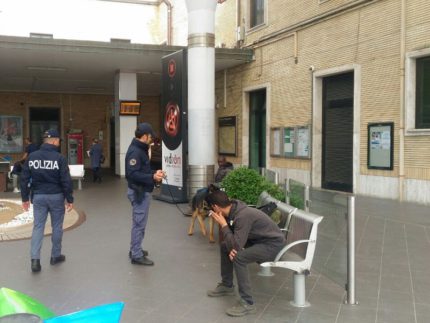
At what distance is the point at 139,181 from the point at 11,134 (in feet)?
72.4

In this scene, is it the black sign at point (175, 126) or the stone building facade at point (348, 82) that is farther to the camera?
the black sign at point (175, 126)

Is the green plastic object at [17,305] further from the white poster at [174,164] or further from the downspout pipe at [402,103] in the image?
the downspout pipe at [402,103]

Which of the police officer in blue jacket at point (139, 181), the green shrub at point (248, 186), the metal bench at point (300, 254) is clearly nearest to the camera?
the metal bench at point (300, 254)

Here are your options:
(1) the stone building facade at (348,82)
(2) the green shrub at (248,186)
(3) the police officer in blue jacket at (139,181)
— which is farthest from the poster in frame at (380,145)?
(3) the police officer in blue jacket at (139,181)

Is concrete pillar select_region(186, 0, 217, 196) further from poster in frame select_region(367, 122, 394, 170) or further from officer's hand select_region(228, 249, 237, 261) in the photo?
officer's hand select_region(228, 249, 237, 261)

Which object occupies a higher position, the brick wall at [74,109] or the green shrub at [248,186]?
the brick wall at [74,109]

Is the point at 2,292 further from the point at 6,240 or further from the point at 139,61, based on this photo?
the point at 139,61

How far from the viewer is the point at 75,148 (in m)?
26.4

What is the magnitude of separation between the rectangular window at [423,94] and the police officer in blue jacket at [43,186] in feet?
27.7

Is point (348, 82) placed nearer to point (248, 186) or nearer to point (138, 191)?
point (248, 186)

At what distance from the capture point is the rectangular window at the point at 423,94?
11250mm

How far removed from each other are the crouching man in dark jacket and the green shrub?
2.40 m

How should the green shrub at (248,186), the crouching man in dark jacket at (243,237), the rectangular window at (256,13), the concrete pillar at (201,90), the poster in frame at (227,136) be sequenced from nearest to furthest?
1. the crouching man in dark jacket at (243,237)
2. the green shrub at (248,186)
3. the concrete pillar at (201,90)
4. the rectangular window at (256,13)
5. the poster in frame at (227,136)

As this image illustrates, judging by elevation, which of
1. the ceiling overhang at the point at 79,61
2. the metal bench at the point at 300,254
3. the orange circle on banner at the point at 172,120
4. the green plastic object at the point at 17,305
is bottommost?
the metal bench at the point at 300,254
